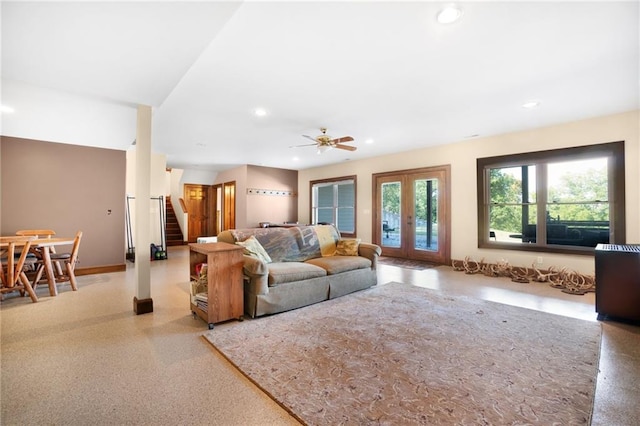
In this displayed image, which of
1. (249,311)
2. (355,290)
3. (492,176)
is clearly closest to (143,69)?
(249,311)

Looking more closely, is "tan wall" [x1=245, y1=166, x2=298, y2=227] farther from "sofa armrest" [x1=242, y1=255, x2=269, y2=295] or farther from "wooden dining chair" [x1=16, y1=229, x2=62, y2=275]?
"sofa armrest" [x1=242, y1=255, x2=269, y2=295]

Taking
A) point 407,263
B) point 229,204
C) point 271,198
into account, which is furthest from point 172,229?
point 407,263

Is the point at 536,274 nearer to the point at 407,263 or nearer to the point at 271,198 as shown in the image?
the point at 407,263

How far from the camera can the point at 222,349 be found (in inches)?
93.3

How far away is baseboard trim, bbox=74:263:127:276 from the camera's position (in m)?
5.20

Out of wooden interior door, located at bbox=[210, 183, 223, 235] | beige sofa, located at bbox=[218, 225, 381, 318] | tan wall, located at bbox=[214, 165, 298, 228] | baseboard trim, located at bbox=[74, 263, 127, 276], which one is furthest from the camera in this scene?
wooden interior door, located at bbox=[210, 183, 223, 235]

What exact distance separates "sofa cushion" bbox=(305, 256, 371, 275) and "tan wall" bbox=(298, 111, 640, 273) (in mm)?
2876

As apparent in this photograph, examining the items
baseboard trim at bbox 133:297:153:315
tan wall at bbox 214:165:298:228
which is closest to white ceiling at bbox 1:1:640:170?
baseboard trim at bbox 133:297:153:315

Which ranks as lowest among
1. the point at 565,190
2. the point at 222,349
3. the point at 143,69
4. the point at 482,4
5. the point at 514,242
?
the point at 222,349

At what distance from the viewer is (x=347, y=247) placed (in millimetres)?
4477

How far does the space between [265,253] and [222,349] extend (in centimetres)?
142

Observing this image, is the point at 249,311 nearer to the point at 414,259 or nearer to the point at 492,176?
the point at 414,259

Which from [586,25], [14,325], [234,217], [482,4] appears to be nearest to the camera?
[482,4]

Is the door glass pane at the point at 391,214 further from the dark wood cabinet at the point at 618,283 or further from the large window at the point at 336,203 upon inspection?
the dark wood cabinet at the point at 618,283
